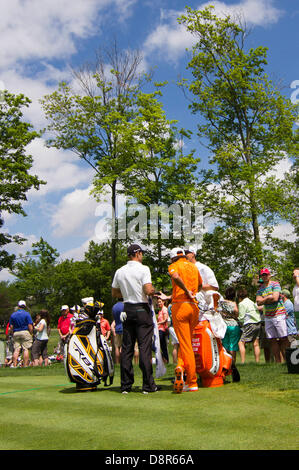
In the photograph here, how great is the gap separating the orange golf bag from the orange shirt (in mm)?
590

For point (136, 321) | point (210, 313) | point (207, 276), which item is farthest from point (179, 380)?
point (207, 276)

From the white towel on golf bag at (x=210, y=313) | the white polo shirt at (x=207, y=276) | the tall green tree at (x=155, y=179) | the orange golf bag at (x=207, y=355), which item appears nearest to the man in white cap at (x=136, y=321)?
the orange golf bag at (x=207, y=355)

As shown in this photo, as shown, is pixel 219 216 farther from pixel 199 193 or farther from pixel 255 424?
pixel 255 424

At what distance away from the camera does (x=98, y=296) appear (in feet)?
224

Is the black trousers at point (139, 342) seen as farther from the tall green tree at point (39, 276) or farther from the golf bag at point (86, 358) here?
the tall green tree at point (39, 276)

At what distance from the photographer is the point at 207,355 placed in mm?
6914

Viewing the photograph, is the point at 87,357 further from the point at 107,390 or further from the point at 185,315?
the point at 185,315

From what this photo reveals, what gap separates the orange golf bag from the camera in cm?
691

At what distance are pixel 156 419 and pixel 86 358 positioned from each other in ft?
8.20

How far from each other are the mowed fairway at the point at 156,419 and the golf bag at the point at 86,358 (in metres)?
0.23

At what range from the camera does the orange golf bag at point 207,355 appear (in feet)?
22.7

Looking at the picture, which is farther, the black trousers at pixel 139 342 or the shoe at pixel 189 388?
the black trousers at pixel 139 342

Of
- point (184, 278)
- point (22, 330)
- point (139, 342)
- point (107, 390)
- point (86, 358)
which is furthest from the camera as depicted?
point (22, 330)
